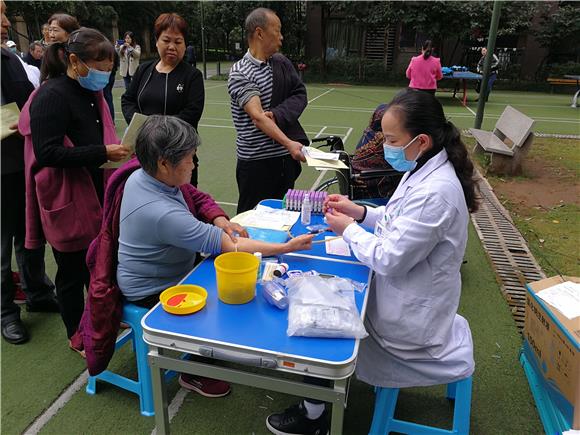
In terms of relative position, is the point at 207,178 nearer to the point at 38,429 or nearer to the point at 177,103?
the point at 177,103

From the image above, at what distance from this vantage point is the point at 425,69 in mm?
9359

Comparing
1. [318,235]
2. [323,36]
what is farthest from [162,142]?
[323,36]

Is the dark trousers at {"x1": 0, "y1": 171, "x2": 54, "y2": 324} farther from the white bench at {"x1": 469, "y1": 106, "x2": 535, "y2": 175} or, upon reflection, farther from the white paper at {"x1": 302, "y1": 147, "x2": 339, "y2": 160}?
the white bench at {"x1": 469, "y1": 106, "x2": 535, "y2": 175}

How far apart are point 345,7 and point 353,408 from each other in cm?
1866

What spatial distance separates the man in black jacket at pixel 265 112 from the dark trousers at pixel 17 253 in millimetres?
1428

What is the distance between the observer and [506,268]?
3775mm

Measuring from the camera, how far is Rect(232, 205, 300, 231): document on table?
2.33m

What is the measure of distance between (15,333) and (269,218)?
5.84 ft

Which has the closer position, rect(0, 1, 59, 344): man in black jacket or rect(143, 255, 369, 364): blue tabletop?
rect(143, 255, 369, 364): blue tabletop

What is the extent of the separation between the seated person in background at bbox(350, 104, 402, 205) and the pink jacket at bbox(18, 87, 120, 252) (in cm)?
190

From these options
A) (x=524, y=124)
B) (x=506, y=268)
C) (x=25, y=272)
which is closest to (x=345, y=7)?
(x=524, y=124)

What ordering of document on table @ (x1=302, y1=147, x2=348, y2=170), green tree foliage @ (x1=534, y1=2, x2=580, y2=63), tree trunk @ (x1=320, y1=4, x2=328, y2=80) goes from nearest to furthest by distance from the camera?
document on table @ (x1=302, y1=147, x2=348, y2=170) < green tree foliage @ (x1=534, y1=2, x2=580, y2=63) < tree trunk @ (x1=320, y1=4, x2=328, y2=80)

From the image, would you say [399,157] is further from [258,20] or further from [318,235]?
[258,20]

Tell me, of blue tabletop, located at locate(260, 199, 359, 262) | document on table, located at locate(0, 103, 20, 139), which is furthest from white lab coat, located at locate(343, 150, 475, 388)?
document on table, located at locate(0, 103, 20, 139)
